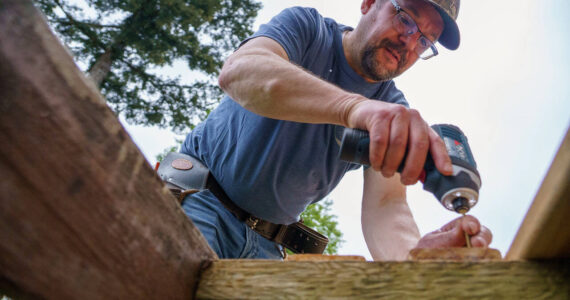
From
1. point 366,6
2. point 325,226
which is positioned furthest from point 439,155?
point 325,226

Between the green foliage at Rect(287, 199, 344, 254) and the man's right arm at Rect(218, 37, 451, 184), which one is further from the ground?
the man's right arm at Rect(218, 37, 451, 184)

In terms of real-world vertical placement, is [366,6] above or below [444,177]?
above

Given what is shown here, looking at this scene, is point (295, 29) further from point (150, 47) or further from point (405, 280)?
point (150, 47)

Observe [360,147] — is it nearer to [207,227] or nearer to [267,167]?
[267,167]

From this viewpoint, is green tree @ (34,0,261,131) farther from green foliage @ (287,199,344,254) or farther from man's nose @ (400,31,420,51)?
man's nose @ (400,31,420,51)

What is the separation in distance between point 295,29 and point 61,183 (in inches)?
65.1

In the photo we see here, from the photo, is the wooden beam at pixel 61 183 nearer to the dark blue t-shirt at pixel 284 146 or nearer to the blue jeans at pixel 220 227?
the blue jeans at pixel 220 227

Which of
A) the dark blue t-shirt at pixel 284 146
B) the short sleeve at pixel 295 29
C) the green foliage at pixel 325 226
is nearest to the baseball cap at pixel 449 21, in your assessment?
the dark blue t-shirt at pixel 284 146

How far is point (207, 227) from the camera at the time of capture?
6.34 ft

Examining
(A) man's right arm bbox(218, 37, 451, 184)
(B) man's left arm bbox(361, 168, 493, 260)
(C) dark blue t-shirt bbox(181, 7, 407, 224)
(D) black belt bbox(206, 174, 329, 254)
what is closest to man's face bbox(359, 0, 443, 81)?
(C) dark blue t-shirt bbox(181, 7, 407, 224)

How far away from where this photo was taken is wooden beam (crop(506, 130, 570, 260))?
59cm

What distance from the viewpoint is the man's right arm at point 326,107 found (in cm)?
110

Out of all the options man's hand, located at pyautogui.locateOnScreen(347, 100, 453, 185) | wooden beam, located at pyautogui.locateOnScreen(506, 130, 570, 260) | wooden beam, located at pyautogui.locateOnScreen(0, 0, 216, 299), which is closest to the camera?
wooden beam, located at pyautogui.locateOnScreen(0, 0, 216, 299)

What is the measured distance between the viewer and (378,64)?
88.8 inches
